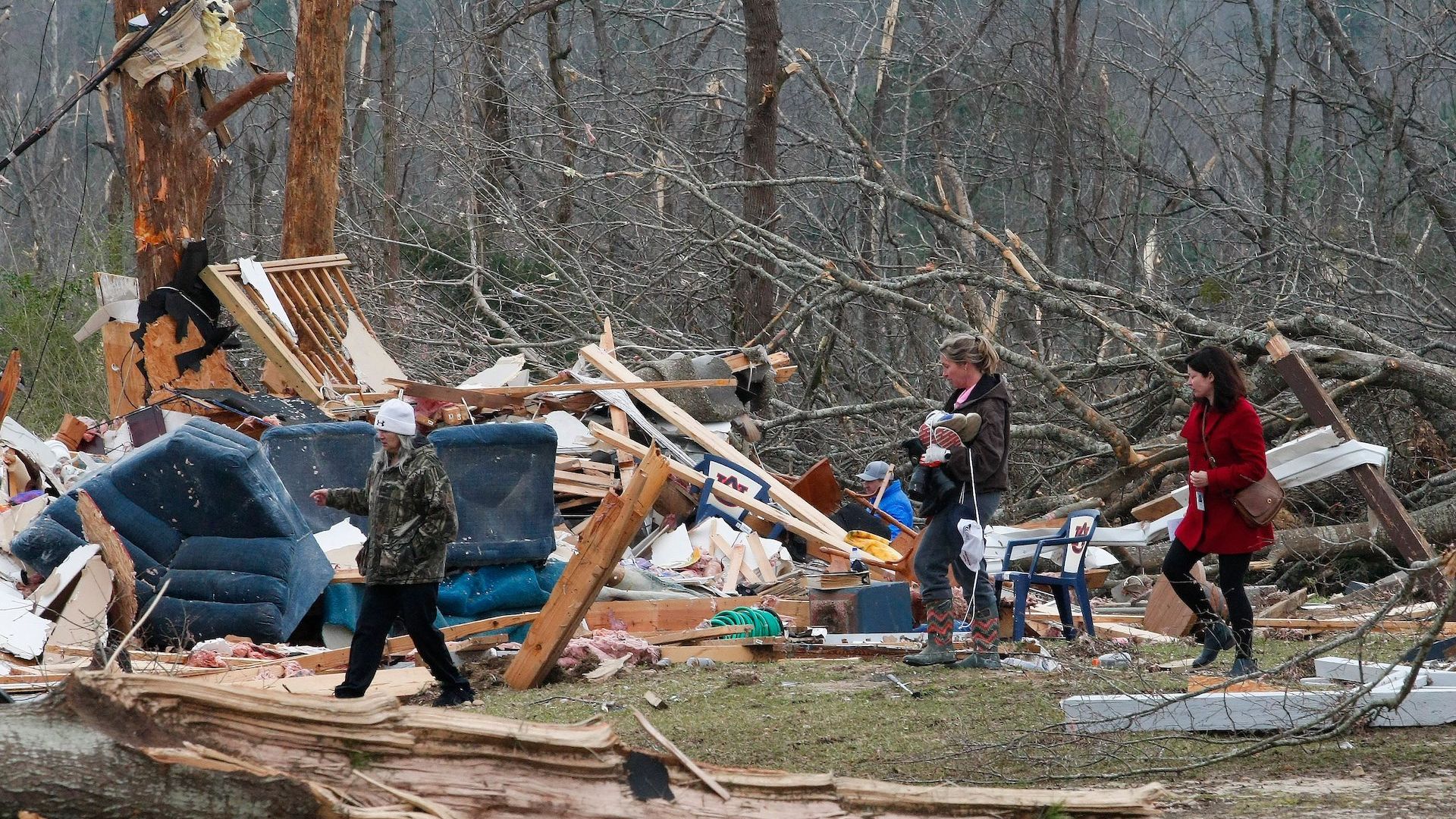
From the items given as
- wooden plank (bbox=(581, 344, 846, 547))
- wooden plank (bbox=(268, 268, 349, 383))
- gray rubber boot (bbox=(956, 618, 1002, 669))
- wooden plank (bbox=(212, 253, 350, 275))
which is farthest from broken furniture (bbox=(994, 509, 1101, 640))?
wooden plank (bbox=(212, 253, 350, 275))

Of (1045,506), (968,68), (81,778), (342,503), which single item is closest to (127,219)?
(968,68)

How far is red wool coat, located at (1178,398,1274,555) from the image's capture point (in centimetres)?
655

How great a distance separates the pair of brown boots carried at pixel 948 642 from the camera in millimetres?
7152

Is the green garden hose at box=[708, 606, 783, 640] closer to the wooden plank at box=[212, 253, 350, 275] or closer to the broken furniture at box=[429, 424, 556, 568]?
the broken furniture at box=[429, 424, 556, 568]

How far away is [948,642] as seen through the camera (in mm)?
7234

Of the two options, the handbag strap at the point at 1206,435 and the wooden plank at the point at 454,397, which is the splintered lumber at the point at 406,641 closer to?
the wooden plank at the point at 454,397

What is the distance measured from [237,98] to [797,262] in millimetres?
4987

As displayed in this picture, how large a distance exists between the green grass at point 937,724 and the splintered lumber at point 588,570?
0.16m

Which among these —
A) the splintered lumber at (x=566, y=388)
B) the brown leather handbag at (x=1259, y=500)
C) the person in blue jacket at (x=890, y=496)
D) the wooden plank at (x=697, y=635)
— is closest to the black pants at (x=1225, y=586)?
the brown leather handbag at (x=1259, y=500)

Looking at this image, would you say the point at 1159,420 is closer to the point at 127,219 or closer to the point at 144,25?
the point at 144,25

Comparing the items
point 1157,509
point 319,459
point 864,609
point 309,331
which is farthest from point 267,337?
point 1157,509

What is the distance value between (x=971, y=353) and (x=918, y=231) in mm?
10916

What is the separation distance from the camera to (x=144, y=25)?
37.1 feet

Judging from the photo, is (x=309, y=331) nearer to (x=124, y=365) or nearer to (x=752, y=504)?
(x=124, y=365)
